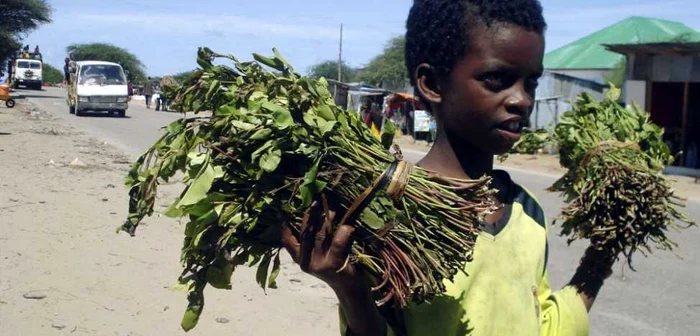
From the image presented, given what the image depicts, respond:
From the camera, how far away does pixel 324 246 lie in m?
1.41

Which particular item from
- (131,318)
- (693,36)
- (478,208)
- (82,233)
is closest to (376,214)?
(478,208)

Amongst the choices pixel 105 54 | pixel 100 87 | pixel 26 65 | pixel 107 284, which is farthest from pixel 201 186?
pixel 105 54

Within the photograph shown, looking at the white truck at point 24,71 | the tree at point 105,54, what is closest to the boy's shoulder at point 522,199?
the white truck at point 24,71

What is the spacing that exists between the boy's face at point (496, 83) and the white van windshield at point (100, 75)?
25978mm

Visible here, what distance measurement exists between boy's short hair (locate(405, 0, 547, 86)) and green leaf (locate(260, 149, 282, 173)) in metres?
0.49

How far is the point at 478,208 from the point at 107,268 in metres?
4.39

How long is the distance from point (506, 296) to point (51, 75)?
95762 mm

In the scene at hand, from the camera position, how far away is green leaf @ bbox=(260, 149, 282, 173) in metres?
1.43

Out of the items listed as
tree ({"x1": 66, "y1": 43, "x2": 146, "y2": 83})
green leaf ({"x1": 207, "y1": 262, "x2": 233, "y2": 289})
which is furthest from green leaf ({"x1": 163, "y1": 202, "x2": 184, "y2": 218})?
tree ({"x1": 66, "y1": 43, "x2": 146, "y2": 83})

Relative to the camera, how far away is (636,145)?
2436 millimetres

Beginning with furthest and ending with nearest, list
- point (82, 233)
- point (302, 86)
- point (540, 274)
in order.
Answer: point (82, 233)
point (540, 274)
point (302, 86)

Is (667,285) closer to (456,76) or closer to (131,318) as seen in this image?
(131,318)

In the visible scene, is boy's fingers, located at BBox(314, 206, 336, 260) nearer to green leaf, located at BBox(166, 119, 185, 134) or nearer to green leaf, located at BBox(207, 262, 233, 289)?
green leaf, located at BBox(207, 262, 233, 289)

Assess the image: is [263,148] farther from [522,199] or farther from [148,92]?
[148,92]
